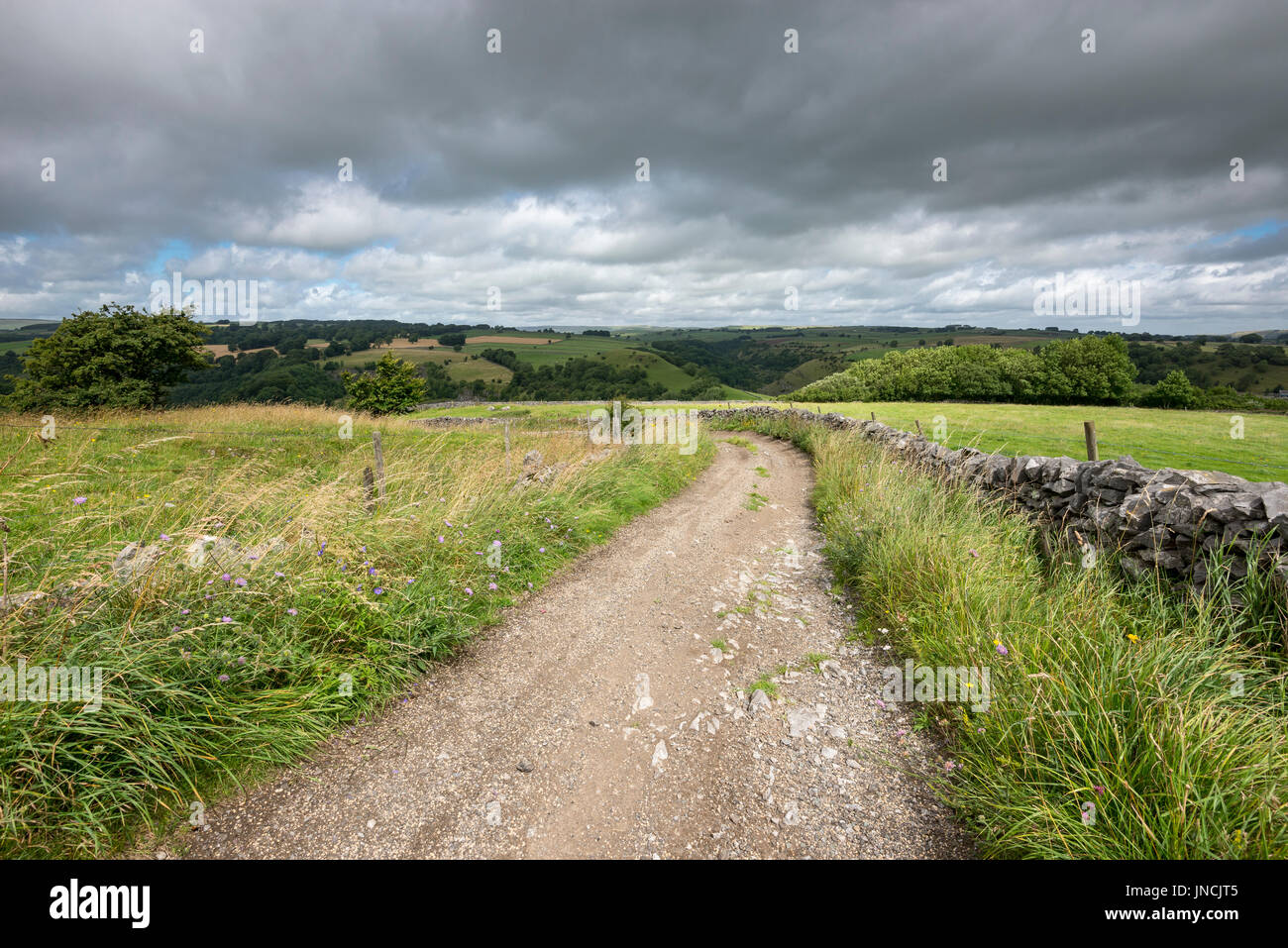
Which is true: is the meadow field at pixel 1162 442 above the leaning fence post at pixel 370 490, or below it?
above

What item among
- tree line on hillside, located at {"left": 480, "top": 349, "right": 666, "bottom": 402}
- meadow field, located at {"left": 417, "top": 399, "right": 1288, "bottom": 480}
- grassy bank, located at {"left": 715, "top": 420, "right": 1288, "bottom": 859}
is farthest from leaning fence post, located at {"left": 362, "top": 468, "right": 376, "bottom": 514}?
tree line on hillside, located at {"left": 480, "top": 349, "right": 666, "bottom": 402}

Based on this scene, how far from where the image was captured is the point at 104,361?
24859 millimetres

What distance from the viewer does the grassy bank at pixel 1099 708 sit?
8.73 ft

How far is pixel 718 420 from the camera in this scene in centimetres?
3322

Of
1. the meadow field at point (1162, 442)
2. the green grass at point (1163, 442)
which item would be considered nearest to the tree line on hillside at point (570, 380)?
the meadow field at point (1162, 442)

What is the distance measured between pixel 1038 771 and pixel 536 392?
7338 cm

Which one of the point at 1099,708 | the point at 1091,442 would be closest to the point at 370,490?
the point at 1099,708

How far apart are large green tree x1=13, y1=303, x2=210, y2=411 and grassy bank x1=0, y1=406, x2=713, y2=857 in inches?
935

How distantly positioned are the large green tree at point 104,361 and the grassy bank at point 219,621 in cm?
2375

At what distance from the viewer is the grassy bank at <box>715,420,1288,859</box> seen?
8.73 ft

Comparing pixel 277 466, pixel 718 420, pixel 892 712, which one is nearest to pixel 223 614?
pixel 892 712

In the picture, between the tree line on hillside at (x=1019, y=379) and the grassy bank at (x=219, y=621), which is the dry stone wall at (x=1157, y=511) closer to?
the grassy bank at (x=219, y=621)

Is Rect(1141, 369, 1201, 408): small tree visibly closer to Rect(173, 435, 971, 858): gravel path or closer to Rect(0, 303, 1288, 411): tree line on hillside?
Rect(0, 303, 1288, 411): tree line on hillside
